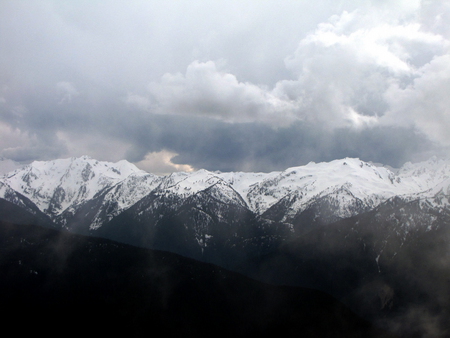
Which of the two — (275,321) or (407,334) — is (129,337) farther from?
(407,334)

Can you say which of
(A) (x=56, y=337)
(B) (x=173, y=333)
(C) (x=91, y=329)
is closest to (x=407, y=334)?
(B) (x=173, y=333)

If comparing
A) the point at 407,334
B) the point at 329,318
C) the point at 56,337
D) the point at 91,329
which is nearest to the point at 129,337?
the point at 91,329

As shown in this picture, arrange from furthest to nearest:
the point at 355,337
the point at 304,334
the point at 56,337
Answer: the point at 56,337 < the point at 304,334 < the point at 355,337

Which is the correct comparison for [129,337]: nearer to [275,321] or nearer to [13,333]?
[13,333]

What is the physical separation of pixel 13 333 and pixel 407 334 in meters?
237

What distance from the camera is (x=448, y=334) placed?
179 m

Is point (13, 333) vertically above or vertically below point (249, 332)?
below

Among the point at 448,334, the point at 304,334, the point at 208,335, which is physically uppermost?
the point at 448,334

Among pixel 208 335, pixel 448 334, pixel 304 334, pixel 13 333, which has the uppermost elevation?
pixel 448 334

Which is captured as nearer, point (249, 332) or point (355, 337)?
point (355, 337)

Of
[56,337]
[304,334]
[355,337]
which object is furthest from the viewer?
[56,337]

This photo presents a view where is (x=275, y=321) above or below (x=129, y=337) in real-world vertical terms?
above

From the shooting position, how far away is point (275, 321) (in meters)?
197

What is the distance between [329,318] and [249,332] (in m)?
49.4
